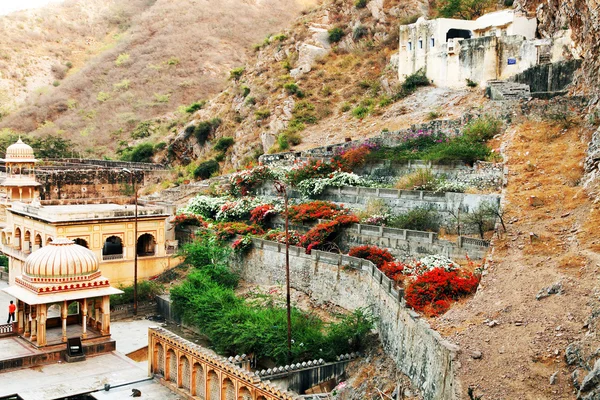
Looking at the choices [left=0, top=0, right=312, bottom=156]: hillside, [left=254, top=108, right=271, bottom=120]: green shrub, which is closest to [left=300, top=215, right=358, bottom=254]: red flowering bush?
[left=254, top=108, right=271, bottom=120]: green shrub

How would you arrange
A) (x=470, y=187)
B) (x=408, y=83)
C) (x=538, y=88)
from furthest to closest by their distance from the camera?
(x=408, y=83) < (x=538, y=88) < (x=470, y=187)

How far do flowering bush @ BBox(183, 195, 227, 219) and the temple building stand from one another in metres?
1.32

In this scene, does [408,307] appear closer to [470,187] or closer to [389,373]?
[389,373]

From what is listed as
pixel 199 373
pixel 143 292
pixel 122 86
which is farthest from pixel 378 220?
pixel 122 86

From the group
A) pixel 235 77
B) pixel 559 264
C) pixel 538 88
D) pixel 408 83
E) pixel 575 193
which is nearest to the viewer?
pixel 559 264

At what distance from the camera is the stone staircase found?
34250 millimetres

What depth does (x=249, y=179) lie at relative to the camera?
37.7 metres

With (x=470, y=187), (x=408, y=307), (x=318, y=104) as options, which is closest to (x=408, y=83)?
(x=318, y=104)

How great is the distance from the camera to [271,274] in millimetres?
29953

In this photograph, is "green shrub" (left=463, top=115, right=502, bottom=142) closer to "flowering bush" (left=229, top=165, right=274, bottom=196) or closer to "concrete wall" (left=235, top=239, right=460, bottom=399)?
"concrete wall" (left=235, top=239, right=460, bottom=399)

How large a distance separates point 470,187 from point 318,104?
23578 mm

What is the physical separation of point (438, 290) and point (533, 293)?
307 cm

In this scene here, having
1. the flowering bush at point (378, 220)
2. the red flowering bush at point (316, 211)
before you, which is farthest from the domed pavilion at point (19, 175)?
the flowering bush at point (378, 220)

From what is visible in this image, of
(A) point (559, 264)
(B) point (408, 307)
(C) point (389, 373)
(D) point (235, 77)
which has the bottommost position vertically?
(C) point (389, 373)
